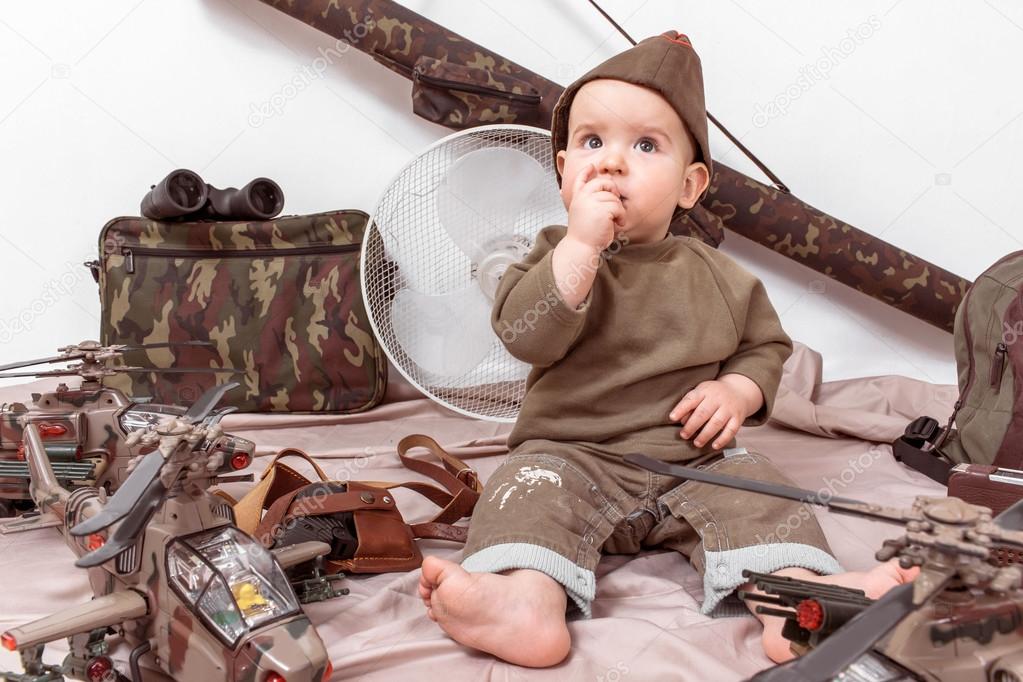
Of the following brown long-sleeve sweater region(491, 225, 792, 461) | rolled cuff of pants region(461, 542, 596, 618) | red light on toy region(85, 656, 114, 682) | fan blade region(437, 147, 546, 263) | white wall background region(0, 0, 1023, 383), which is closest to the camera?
red light on toy region(85, 656, 114, 682)

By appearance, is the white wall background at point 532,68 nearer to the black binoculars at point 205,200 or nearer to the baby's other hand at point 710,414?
the black binoculars at point 205,200

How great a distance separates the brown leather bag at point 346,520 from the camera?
1263 millimetres

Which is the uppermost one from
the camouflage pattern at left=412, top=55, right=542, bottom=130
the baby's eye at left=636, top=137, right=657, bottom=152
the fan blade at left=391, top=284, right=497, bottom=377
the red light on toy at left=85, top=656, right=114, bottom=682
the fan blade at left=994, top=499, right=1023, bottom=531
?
the camouflage pattern at left=412, top=55, right=542, bottom=130

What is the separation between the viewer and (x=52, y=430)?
135cm

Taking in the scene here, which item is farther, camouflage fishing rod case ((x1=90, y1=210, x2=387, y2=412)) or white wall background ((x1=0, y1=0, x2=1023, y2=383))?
white wall background ((x1=0, y1=0, x2=1023, y2=383))

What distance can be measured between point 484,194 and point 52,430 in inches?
32.4

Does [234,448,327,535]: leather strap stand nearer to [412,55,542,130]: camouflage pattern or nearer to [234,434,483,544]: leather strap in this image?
[234,434,483,544]: leather strap

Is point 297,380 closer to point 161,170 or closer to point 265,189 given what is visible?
point 265,189

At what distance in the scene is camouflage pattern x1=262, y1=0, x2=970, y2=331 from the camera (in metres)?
2.00

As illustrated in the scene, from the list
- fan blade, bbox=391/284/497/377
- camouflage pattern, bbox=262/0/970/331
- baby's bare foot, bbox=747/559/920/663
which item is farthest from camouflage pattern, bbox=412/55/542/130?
baby's bare foot, bbox=747/559/920/663

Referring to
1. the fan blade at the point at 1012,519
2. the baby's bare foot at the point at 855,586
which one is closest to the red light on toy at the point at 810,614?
the fan blade at the point at 1012,519

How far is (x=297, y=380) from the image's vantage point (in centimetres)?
202


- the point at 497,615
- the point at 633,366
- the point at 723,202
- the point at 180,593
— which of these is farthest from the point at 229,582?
the point at 723,202

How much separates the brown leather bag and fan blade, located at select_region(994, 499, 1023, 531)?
2.65 feet
